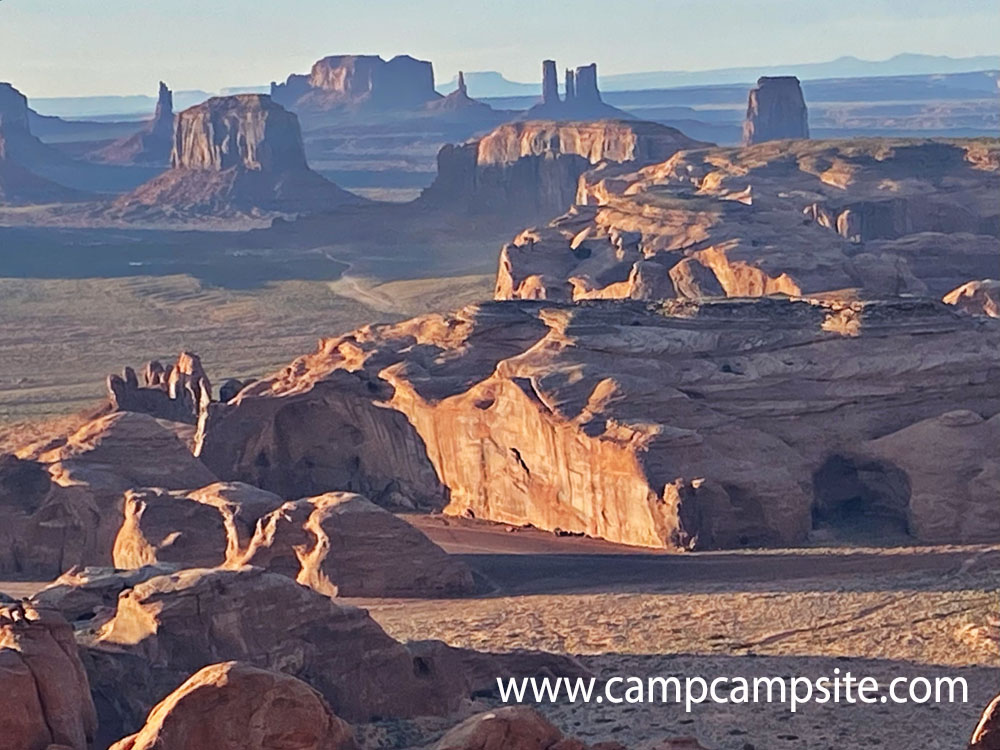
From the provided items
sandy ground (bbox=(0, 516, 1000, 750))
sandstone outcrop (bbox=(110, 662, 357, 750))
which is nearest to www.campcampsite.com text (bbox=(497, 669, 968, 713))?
sandy ground (bbox=(0, 516, 1000, 750))

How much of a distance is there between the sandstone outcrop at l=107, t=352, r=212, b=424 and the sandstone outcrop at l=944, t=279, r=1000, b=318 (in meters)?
25.7

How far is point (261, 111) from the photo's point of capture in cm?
19688

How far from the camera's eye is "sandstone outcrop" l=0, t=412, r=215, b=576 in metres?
47.5

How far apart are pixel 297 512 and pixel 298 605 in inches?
416

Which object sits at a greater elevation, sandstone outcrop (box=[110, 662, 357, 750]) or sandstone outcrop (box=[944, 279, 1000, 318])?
sandstone outcrop (box=[110, 662, 357, 750])

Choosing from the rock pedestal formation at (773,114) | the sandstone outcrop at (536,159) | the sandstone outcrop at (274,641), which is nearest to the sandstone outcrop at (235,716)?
the sandstone outcrop at (274,641)

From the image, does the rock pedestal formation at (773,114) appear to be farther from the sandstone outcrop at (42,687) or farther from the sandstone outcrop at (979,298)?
the sandstone outcrop at (42,687)

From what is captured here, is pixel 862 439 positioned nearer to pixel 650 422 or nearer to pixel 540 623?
pixel 650 422

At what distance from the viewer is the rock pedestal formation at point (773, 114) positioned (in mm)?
194375

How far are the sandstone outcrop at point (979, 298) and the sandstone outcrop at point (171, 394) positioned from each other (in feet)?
84.5

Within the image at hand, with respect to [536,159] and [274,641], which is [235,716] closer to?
[274,641]

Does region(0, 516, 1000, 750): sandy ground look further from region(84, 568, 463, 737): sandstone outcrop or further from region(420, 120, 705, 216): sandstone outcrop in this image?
region(420, 120, 705, 216): sandstone outcrop

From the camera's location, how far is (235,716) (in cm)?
2475

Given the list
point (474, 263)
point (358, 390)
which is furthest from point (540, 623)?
point (474, 263)
